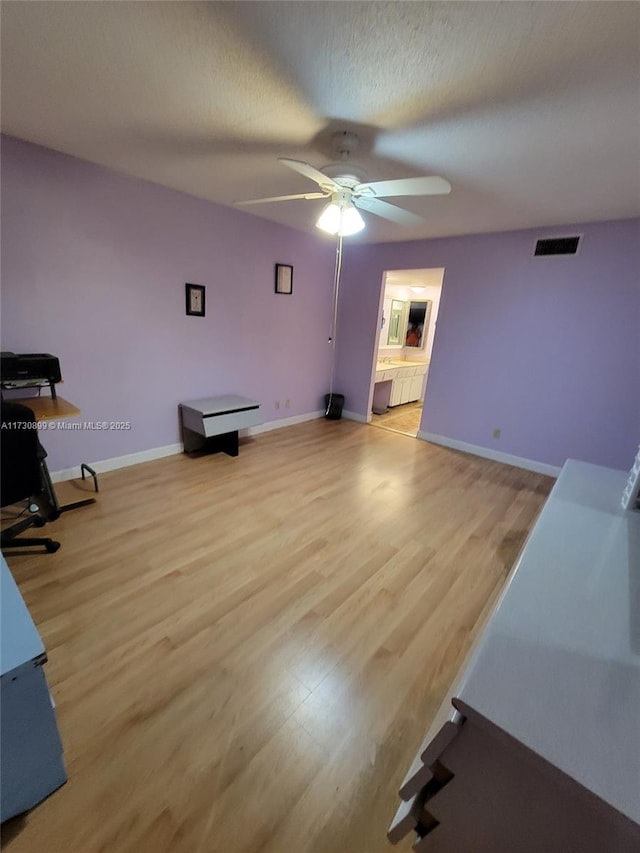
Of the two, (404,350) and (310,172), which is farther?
(404,350)

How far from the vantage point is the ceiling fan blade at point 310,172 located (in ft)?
5.17

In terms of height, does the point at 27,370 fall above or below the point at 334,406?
above

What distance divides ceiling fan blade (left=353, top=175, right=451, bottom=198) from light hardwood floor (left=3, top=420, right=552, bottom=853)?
2074mm

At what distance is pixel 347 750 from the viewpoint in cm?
124

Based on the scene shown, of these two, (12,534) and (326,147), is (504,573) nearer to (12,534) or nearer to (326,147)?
(326,147)

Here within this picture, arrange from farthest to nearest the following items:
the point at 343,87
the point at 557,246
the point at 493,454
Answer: the point at 493,454 → the point at 557,246 → the point at 343,87

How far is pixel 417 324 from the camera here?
21.8 feet

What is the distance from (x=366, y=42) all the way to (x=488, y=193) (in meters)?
1.71

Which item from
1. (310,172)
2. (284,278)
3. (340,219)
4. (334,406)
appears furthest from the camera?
(334,406)

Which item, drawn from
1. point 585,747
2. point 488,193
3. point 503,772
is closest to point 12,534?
point 503,772

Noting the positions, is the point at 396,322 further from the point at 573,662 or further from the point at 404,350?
the point at 573,662

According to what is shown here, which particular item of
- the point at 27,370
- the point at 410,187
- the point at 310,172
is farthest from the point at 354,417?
the point at 27,370

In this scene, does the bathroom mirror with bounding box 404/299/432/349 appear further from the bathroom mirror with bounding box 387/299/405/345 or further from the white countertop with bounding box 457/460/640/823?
the white countertop with bounding box 457/460/640/823

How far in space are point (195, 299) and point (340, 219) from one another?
180 centimetres
